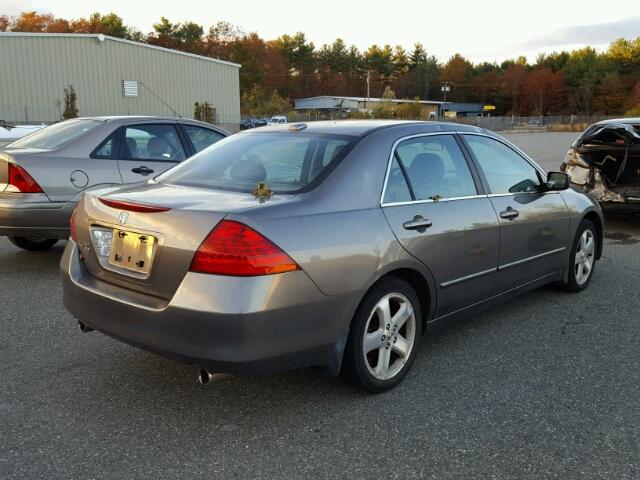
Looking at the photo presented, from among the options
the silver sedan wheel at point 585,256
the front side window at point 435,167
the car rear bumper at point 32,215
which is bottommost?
the silver sedan wheel at point 585,256

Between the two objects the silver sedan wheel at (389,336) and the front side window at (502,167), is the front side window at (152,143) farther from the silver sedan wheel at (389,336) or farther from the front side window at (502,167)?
the silver sedan wheel at (389,336)

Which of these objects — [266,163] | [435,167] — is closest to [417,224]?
[435,167]

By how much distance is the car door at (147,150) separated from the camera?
6.32m

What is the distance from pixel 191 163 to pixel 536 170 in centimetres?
272

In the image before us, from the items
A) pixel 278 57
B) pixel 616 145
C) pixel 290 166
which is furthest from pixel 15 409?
pixel 278 57

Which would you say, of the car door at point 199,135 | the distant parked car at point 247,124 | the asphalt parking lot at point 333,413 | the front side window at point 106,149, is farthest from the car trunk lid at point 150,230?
the distant parked car at point 247,124

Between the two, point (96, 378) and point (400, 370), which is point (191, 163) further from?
point (400, 370)

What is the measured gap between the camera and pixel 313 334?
2.93 metres

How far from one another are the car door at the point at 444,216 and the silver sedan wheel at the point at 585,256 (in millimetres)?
1629

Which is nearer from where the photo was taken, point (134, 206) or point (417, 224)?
point (134, 206)

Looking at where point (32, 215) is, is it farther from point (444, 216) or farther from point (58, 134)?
point (444, 216)

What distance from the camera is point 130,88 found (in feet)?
114

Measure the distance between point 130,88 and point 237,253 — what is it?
114ft

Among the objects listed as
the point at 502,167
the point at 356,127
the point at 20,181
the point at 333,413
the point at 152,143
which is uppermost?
the point at 356,127
